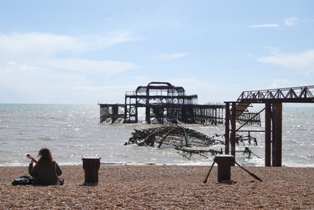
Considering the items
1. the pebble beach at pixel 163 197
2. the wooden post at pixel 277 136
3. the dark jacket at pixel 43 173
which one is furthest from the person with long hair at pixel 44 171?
the wooden post at pixel 277 136

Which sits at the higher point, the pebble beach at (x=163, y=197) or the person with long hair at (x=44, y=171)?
the person with long hair at (x=44, y=171)

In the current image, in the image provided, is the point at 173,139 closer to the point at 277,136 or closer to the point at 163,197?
the point at 277,136

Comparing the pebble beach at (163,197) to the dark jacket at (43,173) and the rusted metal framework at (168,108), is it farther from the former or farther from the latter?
the rusted metal framework at (168,108)

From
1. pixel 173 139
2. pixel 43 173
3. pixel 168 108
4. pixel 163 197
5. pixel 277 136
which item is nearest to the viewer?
pixel 163 197

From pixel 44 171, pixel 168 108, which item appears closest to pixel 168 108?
pixel 168 108

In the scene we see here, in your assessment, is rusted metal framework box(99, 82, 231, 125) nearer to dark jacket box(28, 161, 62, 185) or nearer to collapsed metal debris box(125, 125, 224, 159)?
collapsed metal debris box(125, 125, 224, 159)

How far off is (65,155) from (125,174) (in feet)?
43.4

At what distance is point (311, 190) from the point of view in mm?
8914

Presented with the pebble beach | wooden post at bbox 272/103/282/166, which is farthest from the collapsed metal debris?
the pebble beach

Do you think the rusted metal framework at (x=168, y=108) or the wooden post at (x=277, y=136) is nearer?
the wooden post at (x=277, y=136)

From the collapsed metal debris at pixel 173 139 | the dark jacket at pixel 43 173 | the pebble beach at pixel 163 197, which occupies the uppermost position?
the dark jacket at pixel 43 173

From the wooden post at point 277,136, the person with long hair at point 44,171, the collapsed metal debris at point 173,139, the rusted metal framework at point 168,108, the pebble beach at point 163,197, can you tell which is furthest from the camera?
the rusted metal framework at point 168,108

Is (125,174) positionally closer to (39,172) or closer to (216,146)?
(39,172)

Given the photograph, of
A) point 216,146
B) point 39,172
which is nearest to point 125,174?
point 39,172
